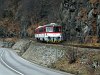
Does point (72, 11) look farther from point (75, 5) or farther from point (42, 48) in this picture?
point (42, 48)

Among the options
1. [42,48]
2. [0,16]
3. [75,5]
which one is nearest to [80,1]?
[75,5]

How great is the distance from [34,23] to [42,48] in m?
56.7

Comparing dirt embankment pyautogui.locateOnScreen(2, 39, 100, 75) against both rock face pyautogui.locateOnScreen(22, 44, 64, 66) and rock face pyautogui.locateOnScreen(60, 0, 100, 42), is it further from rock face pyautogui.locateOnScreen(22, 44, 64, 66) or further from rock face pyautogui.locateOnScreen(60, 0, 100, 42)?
rock face pyautogui.locateOnScreen(60, 0, 100, 42)

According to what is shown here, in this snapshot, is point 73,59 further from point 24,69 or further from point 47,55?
Result: point 47,55

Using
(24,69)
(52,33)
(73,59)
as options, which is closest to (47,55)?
(24,69)

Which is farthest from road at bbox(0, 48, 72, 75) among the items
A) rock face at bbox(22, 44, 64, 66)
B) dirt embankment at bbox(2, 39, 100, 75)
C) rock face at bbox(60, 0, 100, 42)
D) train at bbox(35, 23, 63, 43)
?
train at bbox(35, 23, 63, 43)

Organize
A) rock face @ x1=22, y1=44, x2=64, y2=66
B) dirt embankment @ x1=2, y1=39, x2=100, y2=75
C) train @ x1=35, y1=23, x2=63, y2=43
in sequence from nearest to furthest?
dirt embankment @ x1=2, y1=39, x2=100, y2=75 < rock face @ x1=22, y1=44, x2=64, y2=66 < train @ x1=35, y1=23, x2=63, y2=43

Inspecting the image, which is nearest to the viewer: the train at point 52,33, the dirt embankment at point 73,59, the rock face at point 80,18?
the dirt embankment at point 73,59

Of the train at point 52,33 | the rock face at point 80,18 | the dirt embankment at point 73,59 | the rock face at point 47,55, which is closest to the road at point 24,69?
the dirt embankment at point 73,59

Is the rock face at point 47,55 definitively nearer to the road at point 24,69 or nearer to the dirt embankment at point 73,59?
the dirt embankment at point 73,59

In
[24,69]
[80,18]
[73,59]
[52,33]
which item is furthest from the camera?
[52,33]

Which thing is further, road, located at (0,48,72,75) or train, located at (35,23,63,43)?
train, located at (35,23,63,43)

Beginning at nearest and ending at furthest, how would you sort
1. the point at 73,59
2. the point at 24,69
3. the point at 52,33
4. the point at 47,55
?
the point at 73,59 < the point at 24,69 < the point at 47,55 < the point at 52,33

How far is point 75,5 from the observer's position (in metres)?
55.0
